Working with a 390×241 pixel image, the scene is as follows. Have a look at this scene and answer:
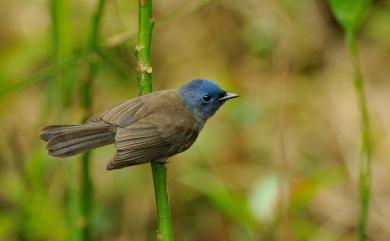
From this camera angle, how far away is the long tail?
2.92m

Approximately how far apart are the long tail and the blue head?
464 millimetres

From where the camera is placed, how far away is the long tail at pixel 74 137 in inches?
115

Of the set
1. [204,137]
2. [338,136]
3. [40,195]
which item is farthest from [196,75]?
[40,195]

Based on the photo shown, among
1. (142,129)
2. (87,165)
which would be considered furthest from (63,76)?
(142,129)

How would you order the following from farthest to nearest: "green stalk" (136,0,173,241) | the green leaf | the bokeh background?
the bokeh background, the green leaf, "green stalk" (136,0,173,241)

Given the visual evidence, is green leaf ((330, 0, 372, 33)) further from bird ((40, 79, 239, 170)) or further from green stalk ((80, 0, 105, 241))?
green stalk ((80, 0, 105, 241))

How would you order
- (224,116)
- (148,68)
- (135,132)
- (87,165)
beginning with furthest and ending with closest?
(224,116)
(87,165)
(135,132)
(148,68)

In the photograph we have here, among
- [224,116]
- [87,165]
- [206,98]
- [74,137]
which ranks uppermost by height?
[224,116]

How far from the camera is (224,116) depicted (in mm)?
6637

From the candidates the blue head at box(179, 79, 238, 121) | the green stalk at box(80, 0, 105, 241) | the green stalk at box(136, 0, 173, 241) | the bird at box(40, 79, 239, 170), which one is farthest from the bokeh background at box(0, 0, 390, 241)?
the green stalk at box(136, 0, 173, 241)

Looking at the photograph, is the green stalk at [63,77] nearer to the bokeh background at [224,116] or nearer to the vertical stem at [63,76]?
the vertical stem at [63,76]

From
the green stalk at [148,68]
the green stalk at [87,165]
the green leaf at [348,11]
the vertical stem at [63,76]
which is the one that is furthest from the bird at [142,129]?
the green leaf at [348,11]

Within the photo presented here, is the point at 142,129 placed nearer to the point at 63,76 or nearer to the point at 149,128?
the point at 149,128

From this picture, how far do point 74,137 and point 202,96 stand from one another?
0.74 meters
